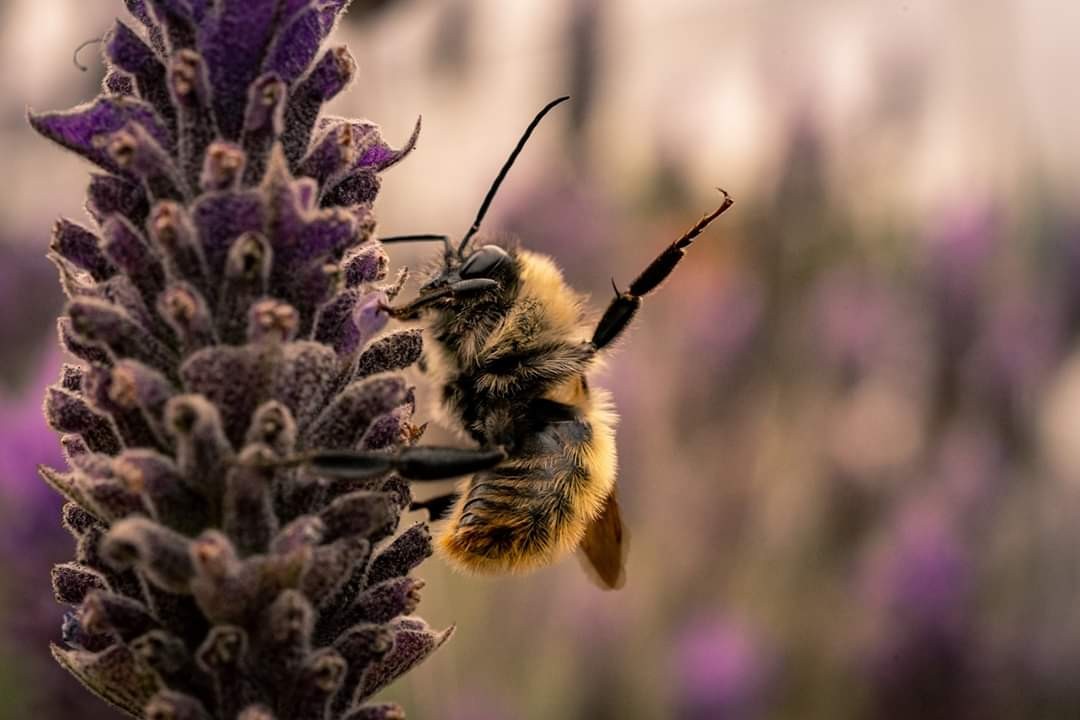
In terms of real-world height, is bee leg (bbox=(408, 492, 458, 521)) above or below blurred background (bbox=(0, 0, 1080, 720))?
below

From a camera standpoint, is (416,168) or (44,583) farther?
(416,168)

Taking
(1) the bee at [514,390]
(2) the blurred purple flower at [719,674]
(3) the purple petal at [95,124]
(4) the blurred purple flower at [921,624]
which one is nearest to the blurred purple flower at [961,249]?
(4) the blurred purple flower at [921,624]

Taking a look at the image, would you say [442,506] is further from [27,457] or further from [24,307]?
[24,307]

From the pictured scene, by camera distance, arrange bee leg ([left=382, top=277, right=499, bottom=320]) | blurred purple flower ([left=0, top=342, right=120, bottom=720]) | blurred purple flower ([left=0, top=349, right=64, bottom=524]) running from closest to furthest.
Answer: bee leg ([left=382, top=277, right=499, bottom=320]) → blurred purple flower ([left=0, top=342, right=120, bottom=720]) → blurred purple flower ([left=0, top=349, right=64, bottom=524])

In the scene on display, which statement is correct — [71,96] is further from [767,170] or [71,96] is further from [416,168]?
[767,170]

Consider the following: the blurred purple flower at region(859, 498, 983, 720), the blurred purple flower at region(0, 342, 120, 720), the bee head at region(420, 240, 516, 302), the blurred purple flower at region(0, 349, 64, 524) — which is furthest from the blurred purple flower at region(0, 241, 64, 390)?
the blurred purple flower at region(859, 498, 983, 720)

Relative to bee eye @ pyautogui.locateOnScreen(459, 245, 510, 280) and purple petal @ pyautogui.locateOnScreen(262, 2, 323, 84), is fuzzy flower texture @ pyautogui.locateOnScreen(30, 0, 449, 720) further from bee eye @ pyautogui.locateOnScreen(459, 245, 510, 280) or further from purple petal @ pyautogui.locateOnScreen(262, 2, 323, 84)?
bee eye @ pyautogui.locateOnScreen(459, 245, 510, 280)

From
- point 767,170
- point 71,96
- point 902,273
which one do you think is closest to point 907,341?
point 902,273
